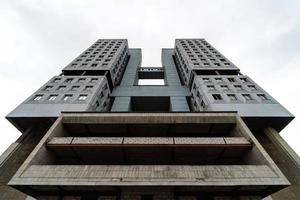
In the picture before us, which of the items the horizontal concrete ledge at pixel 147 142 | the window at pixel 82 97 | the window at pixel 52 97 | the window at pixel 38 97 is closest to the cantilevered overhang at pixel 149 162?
the horizontal concrete ledge at pixel 147 142

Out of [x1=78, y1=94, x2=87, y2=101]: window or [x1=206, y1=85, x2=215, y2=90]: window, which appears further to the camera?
[x1=206, y1=85, x2=215, y2=90]: window

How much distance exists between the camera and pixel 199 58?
130 feet

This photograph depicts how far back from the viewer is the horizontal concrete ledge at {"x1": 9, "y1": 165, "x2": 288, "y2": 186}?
492 inches

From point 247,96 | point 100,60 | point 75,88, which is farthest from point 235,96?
point 100,60

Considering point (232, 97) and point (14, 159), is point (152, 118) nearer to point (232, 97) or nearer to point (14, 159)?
point (232, 97)

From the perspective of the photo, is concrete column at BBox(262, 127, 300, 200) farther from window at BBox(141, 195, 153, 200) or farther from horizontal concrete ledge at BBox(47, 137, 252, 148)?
window at BBox(141, 195, 153, 200)

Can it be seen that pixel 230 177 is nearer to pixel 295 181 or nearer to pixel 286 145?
pixel 295 181

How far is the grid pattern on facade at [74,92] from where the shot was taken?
86.6ft

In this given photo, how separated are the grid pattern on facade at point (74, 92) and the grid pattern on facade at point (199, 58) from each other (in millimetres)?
16047

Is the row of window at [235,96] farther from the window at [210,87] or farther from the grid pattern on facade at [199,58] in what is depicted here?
the grid pattern on facade at [199,58]

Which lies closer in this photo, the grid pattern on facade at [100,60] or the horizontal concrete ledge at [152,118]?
the horizontal concrete ledge at [152,118]

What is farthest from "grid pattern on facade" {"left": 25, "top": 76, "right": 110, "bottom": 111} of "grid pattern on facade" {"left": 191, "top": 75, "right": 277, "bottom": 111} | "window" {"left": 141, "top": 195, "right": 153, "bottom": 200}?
"window" {"left": 141, "top": 195, "right": 153, "bottom": 200}

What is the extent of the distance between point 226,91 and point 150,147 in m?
17.2

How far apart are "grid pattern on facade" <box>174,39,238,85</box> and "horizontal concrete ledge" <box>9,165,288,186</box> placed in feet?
78.9
